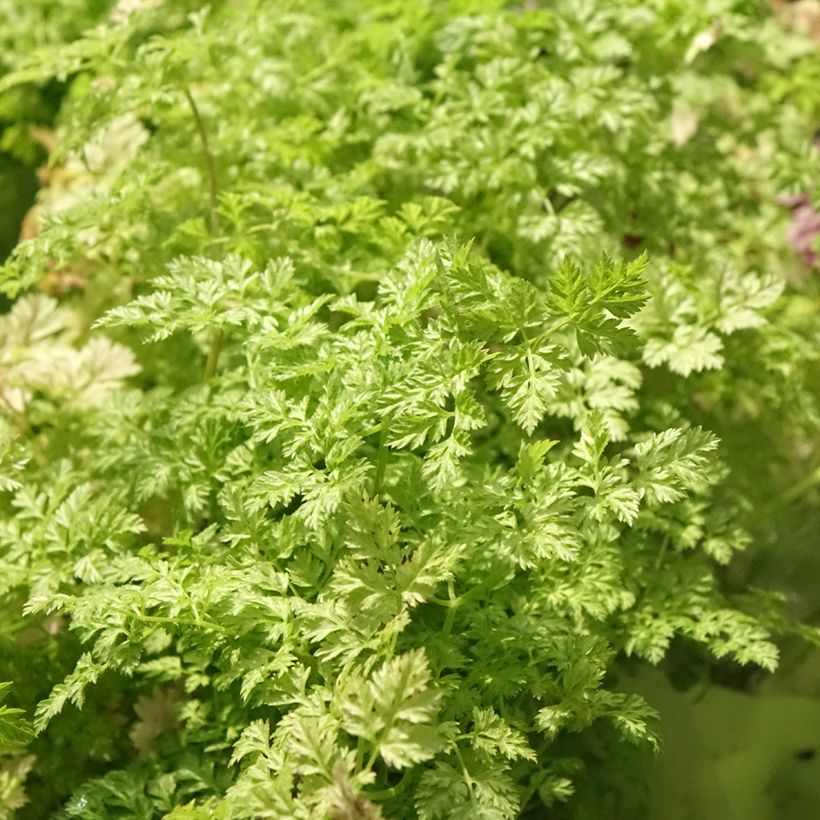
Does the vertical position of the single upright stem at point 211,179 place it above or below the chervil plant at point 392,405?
above

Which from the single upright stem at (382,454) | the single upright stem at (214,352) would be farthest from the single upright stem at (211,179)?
the single upright stem at (382,454)

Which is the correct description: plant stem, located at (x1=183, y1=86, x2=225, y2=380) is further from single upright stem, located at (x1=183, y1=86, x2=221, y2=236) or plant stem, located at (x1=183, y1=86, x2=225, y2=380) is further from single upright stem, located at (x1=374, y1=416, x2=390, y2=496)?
single upright stem, located at (x1=374, y1=416, x2=390, y2=496)

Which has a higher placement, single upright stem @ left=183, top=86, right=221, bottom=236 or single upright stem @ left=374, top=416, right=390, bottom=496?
single upright stem @ left=183, top=86, right=221, bottom=236

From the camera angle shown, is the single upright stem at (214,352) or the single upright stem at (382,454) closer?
the single upright stem at (382,454)

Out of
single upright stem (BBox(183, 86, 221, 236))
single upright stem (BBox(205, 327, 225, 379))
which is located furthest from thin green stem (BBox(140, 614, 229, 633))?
single upright stem (BBox(183, 86, 221, 236))

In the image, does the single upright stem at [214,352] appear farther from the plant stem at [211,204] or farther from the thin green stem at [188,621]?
the thin green stem at [188,621]

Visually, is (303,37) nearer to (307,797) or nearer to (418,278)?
(418,278)

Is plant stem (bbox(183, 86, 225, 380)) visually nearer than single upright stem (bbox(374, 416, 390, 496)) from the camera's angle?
No

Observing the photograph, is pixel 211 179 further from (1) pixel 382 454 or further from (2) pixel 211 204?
(1) pixel 382 454

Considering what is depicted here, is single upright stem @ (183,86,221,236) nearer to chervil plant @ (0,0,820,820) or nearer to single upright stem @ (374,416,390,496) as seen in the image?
chervil plant @ (0,0,820,820)
